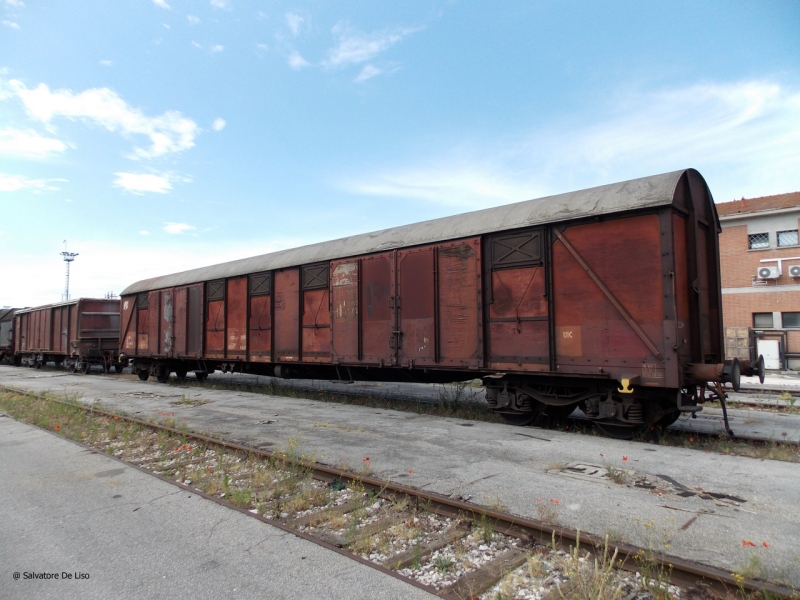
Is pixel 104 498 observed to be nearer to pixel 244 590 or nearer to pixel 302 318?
pixel 244 590

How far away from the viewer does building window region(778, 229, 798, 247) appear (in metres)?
22.8

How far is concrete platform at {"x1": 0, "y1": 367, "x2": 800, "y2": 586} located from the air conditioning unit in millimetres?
20701

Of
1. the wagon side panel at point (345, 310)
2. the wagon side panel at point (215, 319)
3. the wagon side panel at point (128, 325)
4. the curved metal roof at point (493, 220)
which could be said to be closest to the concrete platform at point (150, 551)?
the wagon side panel at point (345, 310)

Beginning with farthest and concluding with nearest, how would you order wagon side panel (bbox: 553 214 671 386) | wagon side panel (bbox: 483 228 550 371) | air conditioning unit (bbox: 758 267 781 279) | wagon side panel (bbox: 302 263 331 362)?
air conditioning unit (bbox: 758 267 781 279) < wagon side panel (bbox: 302 263 331 362) < wagon side panel (bbox: 483 228 550 371) < wagon side panel (bbox: 553 214 671 386)

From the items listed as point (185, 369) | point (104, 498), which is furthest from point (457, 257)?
point (185, 369)

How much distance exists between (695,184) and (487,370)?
4548mm

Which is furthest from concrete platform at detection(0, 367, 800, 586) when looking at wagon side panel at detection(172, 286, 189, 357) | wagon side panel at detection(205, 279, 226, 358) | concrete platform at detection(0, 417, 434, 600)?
wagon side panel at detection(172, 286, 189, 357)

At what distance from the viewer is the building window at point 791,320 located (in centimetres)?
2243

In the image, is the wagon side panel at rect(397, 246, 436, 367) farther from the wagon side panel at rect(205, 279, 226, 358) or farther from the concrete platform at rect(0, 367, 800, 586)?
the wagon side panel at rect(205, 279, 226, 358)

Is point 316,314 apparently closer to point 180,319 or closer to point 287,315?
point 287,315

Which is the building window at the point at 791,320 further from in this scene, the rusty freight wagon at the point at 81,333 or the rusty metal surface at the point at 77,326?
the rusty metal surface at the point at 77,326

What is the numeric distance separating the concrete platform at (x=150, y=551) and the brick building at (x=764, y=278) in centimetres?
2277

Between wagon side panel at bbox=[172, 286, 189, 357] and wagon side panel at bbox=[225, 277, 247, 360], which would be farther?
wagon side panel at bbox=[172, 286, 189, 357]

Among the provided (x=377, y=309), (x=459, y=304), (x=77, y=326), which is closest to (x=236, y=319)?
(x=377, y=309)
